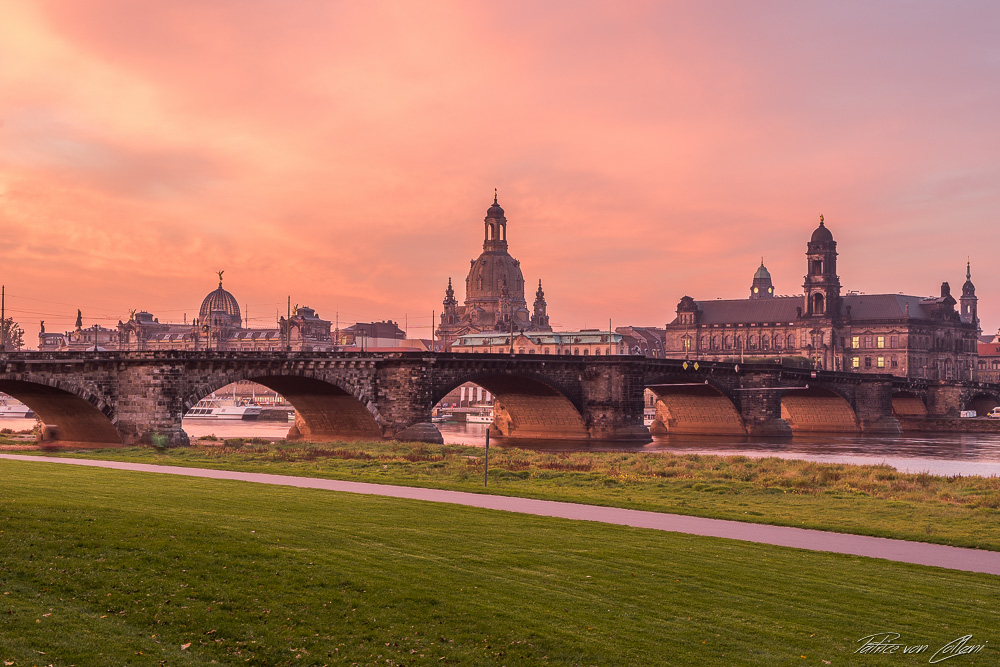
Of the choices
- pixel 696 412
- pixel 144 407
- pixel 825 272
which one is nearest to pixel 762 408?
pixel 696 412

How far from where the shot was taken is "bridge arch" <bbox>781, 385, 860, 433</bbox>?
114631mm

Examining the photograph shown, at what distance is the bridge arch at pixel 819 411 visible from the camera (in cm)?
11463

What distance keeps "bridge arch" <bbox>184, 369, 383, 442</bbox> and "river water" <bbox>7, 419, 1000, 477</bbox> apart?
854 cm

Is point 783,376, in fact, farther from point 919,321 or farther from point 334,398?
point 919,321

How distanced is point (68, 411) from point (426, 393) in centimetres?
2456

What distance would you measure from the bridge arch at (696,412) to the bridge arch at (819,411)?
50.0 ft

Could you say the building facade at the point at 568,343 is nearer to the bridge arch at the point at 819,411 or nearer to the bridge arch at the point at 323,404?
the bridge arch at the point at 819,411

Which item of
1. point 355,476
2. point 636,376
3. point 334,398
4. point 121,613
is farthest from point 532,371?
point 121,613

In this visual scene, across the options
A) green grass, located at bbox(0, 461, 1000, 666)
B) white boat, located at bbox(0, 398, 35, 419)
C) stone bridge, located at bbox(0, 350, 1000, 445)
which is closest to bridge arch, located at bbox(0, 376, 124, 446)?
stone bridge, located at bbox(0, 350, 1000, 445)

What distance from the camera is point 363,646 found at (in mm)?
11117

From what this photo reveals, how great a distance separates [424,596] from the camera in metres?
12.9

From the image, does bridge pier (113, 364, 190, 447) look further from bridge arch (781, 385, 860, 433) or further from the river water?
bridge arch (781, 385, 860, 433)

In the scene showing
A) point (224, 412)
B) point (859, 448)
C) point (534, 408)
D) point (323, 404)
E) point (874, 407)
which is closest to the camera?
point (323, 404)

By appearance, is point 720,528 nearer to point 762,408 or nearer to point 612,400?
point 612,400
